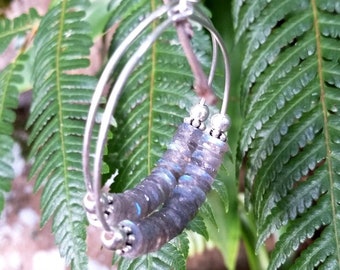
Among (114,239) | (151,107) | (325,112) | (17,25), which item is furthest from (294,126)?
(17,25)

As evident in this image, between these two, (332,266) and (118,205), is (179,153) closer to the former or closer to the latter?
(118,205)

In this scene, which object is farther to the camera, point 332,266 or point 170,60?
point 170,60

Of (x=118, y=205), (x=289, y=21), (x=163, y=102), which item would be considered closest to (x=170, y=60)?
(x=163, y=102)

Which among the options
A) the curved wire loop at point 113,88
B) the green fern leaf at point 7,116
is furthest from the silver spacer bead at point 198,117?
the green fern leaf at point 7,116

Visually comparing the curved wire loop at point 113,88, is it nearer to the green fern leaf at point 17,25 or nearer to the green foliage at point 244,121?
the green foliage at point 244,121

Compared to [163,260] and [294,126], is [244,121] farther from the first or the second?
[163,260]
